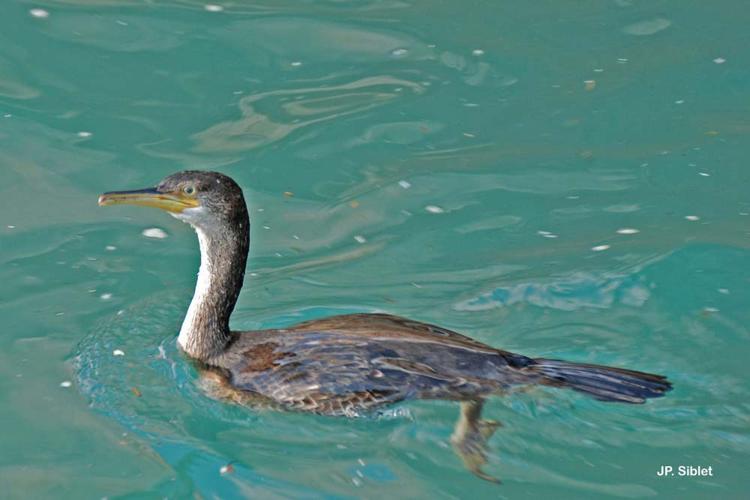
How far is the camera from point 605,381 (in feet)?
21.0

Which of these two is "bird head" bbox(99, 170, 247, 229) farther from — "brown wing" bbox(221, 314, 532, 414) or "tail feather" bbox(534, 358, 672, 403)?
"tail feather" bbox(534, 358, 672, 403)

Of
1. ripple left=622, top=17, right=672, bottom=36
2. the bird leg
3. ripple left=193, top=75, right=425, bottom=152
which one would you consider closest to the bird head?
the bird leg

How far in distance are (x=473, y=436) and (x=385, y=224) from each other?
2344mm

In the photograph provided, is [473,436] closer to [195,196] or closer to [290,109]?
[195,196]

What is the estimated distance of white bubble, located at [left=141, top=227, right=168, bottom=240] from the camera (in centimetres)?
798

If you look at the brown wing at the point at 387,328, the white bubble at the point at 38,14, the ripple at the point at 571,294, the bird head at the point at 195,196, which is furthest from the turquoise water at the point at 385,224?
the bird head at the point at 195,196

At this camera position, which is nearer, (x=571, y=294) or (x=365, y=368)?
(x=365, y=368)

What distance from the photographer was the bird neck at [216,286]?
6695 mm

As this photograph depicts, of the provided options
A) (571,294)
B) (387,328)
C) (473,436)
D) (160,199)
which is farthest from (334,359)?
(571,294)

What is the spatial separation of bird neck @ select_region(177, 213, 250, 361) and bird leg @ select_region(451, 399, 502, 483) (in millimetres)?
1380

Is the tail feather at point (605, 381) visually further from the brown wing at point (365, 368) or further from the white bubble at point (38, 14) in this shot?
the white bubble at point (38, 14)

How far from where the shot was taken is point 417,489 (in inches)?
231

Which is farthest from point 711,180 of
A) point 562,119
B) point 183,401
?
point 183,401

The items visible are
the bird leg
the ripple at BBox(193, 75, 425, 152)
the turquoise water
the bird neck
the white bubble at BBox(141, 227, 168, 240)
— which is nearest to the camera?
the bird leg
